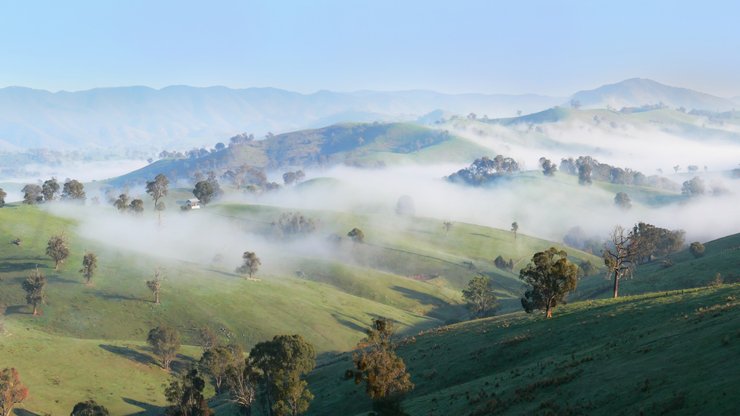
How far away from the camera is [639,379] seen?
38844mm

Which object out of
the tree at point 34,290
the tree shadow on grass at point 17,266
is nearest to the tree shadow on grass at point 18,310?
the tree at point 34,290

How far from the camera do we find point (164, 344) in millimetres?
113812

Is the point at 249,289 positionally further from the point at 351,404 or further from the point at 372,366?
the point at 372,366

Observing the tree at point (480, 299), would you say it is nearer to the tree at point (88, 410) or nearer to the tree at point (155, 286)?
the tree at point (155, 286)

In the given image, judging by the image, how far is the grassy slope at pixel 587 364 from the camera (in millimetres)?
35781

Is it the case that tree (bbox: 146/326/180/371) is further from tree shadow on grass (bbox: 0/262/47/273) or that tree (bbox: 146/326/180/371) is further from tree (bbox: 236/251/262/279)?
tree shadow on grass (bbox: 0/262/47/273)

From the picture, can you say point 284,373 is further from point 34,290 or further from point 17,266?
point 17,266

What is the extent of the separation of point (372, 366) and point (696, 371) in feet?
81.2

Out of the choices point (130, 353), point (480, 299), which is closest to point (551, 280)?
point (480, 299)

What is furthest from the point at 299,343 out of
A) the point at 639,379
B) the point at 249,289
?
the point at 249,289

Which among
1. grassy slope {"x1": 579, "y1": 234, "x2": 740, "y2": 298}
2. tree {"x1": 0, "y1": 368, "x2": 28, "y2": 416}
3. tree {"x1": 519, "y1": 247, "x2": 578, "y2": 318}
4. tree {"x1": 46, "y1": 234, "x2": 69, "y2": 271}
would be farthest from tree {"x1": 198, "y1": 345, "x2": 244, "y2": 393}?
grassy slope {"x1": 579, "y1": 234, "x2": 740, "y2": 298}

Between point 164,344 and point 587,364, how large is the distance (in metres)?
87.9

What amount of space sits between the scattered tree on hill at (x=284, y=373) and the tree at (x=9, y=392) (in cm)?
3762

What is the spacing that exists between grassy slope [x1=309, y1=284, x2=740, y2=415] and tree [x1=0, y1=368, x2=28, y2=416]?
4016 cm
